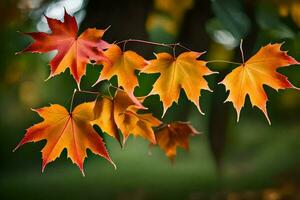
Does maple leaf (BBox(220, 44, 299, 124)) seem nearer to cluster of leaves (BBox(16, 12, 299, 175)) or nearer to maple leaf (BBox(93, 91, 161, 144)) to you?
cluster of leaves (BBox(16, 12, 299, 175))

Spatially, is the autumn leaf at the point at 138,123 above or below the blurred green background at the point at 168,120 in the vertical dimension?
below

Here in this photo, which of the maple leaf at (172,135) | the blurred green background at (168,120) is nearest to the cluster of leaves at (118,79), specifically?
the maple leaf at (172,135)

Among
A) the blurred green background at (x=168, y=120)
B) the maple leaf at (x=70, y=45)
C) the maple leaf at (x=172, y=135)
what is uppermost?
the blurred green background at (x=168, y=120)

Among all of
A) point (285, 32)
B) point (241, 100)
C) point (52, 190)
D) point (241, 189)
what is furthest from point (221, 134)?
point (52, 190)

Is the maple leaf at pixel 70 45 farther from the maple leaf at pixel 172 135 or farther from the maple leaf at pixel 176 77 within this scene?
the maple leaf at pixel 172 135

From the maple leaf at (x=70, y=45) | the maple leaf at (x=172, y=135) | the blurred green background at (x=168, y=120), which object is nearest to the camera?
the maple leaf at (x=70, y=45)

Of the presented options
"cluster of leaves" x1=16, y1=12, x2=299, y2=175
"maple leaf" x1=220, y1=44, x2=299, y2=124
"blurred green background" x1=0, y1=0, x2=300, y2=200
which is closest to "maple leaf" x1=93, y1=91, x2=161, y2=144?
"cluster of leaves" x1=16, y1=12, x2=299, y2=175

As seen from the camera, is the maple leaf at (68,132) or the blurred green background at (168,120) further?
the blurred green background at (168,120)

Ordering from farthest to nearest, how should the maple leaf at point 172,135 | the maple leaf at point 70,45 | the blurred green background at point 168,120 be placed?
the blurred green background at point 168,120
the maple leaf at point 172,135
the maple leaf at point 70,45

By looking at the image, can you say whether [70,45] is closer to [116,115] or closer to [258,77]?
[116,115]
